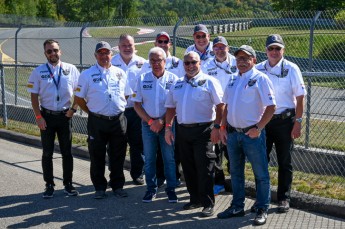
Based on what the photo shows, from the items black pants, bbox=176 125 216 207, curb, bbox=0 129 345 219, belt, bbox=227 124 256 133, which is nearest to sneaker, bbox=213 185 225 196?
curb, bbox=0 129 345 219

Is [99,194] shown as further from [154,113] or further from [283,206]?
[283,206]

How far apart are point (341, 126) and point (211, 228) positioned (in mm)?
4336

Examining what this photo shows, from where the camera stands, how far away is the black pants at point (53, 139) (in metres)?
7.98

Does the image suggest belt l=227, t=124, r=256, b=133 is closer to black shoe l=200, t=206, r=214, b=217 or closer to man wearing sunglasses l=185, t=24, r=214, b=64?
black shoe l=200, t=206, r=214, b=217

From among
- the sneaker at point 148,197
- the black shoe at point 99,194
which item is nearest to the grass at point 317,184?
the sneaker at point 148,197

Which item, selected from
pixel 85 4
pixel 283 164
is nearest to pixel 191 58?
pixel 283 164

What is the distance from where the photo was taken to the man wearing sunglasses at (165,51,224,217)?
693 cm

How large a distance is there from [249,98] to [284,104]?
2.06 feet

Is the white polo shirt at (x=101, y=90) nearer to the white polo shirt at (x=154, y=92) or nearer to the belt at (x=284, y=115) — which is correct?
the white polo shirt at (x=154, y=92)

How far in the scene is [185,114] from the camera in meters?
7.00

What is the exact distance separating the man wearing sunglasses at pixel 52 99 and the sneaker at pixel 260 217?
272 cm

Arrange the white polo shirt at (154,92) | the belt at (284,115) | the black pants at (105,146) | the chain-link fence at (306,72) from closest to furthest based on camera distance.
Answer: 1. the belt at (284,115)
2. the white polo shirt at (154,92)
3. the black pants at (105,146)
4. the chain-link fence at (306,72)

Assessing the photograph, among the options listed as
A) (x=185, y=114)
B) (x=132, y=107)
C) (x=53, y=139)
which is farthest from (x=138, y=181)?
(x=185, y=114)

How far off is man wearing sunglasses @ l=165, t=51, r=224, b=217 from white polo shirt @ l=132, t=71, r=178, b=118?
376 mm
